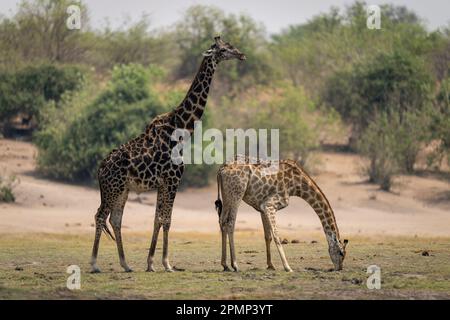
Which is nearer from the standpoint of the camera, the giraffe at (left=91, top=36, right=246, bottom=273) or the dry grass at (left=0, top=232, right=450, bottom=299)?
the dry grass at (left=0, top=232, right=450, bottom=299)

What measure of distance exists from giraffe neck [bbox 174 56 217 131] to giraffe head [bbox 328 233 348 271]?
8.04ft

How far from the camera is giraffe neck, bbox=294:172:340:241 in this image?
13953 mm

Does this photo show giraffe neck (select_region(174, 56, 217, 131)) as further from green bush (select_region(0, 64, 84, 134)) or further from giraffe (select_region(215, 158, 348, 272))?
green bush (select_region(0, 64, 84, 134))

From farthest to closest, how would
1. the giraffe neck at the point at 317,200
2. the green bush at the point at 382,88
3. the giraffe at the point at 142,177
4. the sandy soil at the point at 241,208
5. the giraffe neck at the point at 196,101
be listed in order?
1. the green bush at the point at 382,88
2. the sandy soil at the point at 241,208
3. the giraffe neck at the point at 196,101
4. the giraffe neck at the point at 317,200
5. the giraffe at the point at 142,177

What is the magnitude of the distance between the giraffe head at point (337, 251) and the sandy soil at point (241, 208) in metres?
6.71

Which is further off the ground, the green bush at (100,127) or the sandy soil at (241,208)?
the green bush at (100,127)

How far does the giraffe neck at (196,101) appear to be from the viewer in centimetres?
1407

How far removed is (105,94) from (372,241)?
29.9ft

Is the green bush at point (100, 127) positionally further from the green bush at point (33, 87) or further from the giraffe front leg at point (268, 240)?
the giraffe front leg at point (268, 240)

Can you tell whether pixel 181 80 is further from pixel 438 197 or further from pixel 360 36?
pixel 438 197

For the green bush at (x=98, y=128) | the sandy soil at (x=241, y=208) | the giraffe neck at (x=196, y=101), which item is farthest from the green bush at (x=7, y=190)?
the giraffe neck at (x=196, y=101)

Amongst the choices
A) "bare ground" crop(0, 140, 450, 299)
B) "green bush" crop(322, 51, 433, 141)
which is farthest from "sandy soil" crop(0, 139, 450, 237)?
"green bush" crop(322, 51, 433, 141)

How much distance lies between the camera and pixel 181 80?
35281 millimetres

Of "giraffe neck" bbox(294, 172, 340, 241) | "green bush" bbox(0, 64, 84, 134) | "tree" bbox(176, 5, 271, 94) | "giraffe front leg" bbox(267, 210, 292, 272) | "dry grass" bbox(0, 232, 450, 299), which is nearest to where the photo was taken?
"dry grass" bbox(0, 232, 450, 299)
